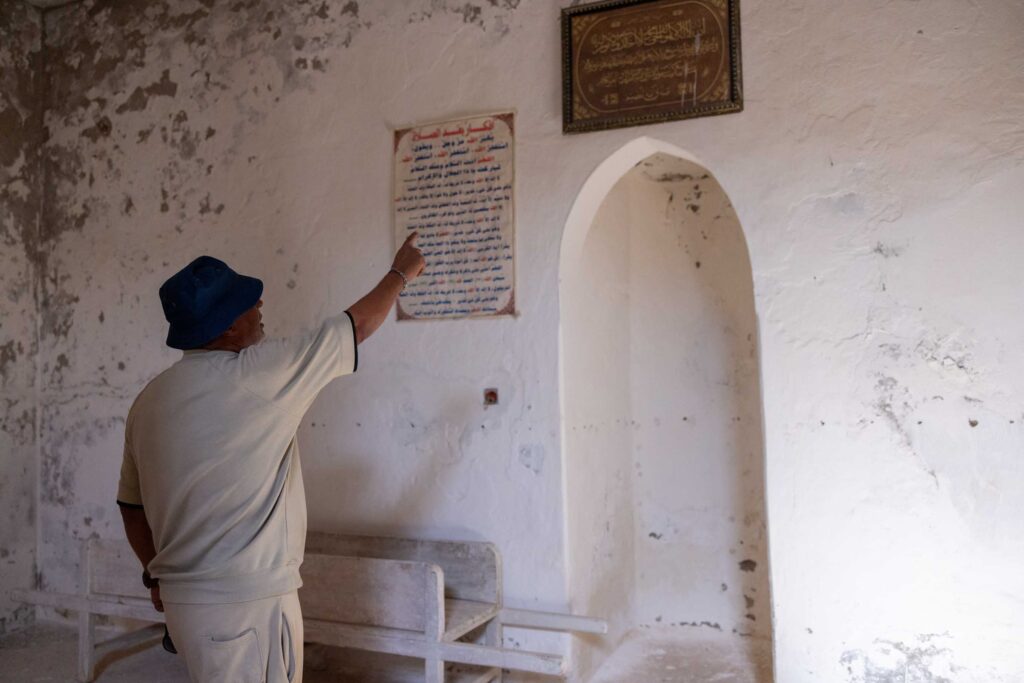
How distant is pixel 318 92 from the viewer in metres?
3.63

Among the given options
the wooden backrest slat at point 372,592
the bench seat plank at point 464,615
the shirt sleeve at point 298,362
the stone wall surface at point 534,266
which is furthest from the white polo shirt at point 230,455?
the stone wall surface at point 534,266

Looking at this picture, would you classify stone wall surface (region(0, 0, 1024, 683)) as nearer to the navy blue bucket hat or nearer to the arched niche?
the arched niche

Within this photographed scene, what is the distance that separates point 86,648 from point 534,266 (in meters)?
2.34

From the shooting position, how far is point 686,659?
11.9 ft

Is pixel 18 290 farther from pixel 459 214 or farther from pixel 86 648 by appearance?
pixel 459 214

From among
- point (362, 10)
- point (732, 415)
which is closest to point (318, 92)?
point (362, 10)

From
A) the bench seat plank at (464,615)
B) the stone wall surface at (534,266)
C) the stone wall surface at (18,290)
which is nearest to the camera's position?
the stone wall surface at (534,266)

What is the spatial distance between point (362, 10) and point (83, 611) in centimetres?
272

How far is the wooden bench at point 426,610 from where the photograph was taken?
267 centimetres

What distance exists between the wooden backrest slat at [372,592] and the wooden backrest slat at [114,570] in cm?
77

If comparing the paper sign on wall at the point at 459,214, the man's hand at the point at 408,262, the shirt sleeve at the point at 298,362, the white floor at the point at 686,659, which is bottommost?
the white floor at the point at 686,659

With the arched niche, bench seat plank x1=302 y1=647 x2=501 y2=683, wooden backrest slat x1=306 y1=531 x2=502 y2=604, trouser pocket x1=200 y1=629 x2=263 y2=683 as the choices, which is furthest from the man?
the arched niche

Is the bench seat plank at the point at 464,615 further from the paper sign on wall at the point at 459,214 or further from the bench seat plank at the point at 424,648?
the paper sign on wall at the point at 459,214

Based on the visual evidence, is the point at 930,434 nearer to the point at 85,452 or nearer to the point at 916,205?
the point at 916,205
